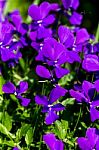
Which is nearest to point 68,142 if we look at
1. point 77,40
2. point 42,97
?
point 42,97

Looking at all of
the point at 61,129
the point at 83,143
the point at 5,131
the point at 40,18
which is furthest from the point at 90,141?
the point at 40,18

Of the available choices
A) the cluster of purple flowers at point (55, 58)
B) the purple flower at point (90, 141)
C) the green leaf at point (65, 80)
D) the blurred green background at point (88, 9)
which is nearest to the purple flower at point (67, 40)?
the cluster of purple flowers at point (55, 58)

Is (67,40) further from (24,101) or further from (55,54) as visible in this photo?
(24,101)

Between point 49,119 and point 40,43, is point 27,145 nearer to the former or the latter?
point 49,119

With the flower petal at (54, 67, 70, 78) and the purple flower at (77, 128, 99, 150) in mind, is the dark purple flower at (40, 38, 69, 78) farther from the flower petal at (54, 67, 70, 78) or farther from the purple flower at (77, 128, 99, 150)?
the purple flower at (77, 128, 99, 150)

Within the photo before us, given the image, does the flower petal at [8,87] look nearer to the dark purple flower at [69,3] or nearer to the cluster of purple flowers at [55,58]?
the cluster of purple flowers at [55,58]

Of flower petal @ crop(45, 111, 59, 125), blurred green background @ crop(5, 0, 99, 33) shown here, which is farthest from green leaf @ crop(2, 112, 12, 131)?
blurred green background @ crop(5, 0, 99, 33)

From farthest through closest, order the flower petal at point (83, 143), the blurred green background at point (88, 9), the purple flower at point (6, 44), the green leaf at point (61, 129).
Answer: the blurred green background at point (88, 9)
the purple flower at point (6, 44)
the green leaf at point (61, 129)
the flower petal at point (83, 143)
